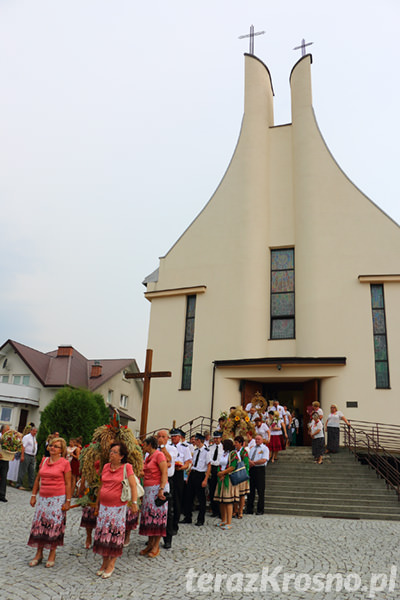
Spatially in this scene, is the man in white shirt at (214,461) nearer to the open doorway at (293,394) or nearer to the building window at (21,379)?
the open doorway at (293,394)

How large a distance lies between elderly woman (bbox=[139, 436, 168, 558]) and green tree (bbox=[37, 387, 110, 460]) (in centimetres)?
900

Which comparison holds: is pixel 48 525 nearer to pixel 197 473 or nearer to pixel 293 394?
pixel 197 473

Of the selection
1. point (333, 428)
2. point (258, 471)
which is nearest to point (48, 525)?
point (258, 471)

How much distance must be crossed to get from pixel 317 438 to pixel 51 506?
361 inches

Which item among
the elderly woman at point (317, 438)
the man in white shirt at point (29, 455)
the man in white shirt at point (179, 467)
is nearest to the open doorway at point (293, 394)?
the elderly woman at point (317, 438)

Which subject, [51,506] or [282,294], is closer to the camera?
[51,506]

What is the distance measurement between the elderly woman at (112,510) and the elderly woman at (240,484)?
354 centimetres

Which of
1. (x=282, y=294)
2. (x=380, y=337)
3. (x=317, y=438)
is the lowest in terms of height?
(x=317, y=438)

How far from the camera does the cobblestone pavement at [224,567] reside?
5020 millimetres

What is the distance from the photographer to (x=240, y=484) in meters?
9.38

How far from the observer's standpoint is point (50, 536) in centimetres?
571

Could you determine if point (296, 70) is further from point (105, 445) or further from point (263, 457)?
point (105, 445)

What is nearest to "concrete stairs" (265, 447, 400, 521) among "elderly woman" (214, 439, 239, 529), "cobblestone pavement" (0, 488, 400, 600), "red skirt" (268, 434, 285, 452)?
"red skirt" (268, 434, 285, 452)

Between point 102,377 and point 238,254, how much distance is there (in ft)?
49.9
